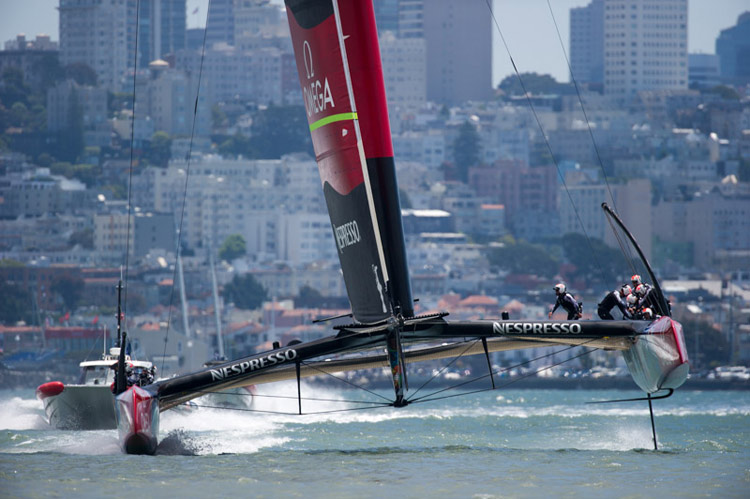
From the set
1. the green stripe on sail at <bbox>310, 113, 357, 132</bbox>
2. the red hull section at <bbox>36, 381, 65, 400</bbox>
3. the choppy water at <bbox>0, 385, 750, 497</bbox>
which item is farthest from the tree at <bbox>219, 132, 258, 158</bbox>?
the green stripe on sail at <bbox>310, 113, 357, 132</bbox>

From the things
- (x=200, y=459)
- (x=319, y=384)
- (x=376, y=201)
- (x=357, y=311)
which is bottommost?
(x=319, y=384)

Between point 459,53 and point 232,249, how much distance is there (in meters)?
48.5

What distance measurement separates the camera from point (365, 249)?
12828mm

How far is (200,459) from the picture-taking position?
14.1 m

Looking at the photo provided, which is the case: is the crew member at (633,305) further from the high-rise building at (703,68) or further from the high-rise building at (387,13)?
the high-rise building at (387,13)

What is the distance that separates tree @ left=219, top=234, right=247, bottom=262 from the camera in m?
102

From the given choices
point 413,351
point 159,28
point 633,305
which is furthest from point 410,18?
point 413,351

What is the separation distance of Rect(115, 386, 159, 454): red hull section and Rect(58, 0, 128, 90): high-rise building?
4545 inches

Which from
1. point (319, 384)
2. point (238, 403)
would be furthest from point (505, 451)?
point (319, 384)

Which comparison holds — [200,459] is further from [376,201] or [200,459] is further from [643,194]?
[643,194]

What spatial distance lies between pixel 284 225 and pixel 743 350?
1661 inches

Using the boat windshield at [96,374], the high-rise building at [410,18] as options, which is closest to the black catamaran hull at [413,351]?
the boat windshield at [96,374]

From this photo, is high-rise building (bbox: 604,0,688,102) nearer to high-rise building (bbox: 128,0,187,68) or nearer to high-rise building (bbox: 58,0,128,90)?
high-rise building (bbox: 128,0,187,68)

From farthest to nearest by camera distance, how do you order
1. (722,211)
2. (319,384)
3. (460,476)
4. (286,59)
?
1. (286,59)
2. (722,211)
3. (319,384)
4. (460,476)
